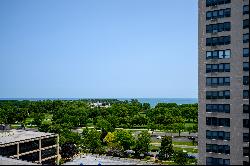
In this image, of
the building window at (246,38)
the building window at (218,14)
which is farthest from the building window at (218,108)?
the building window at (218,14)

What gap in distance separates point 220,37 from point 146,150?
51186 millimetres

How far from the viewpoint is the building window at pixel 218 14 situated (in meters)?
65.9

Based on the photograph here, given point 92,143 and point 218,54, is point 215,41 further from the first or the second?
point 92,143

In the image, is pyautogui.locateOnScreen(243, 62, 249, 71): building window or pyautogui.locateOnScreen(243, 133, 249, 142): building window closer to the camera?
pyautogui.locateOnScreen(243, 133, 249, 142): building window

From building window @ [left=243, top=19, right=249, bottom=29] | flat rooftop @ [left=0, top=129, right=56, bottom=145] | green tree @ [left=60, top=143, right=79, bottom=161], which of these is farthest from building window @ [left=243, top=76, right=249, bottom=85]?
green tree @ [left=60, top=143, right=79, bottom=161]

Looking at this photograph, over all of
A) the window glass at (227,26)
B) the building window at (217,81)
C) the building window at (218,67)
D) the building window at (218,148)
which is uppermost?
the window glass at (227,26)

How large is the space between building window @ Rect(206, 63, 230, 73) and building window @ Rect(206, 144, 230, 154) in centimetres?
1511

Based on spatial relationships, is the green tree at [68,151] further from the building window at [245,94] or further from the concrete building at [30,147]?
the building window at [245,94]

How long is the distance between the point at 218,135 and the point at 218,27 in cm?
2176

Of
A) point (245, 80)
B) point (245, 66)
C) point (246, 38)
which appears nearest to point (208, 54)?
point (245, 66)

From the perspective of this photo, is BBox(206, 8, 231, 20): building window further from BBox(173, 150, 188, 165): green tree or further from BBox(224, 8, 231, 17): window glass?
BBox(173, 150, 188, 165): green tree

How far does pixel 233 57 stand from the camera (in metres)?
65.0

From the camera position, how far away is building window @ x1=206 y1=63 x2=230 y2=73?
65.8m

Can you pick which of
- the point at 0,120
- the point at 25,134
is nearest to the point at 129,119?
the point at 0,120
